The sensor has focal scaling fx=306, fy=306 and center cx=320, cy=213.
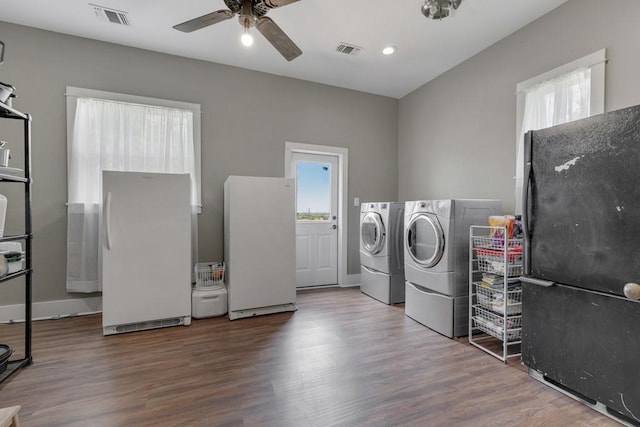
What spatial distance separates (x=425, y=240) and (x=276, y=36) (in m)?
2.23

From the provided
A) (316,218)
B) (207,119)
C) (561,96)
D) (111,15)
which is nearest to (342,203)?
(316,218)

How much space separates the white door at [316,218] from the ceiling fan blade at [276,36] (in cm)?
182

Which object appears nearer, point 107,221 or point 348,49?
point 107,221

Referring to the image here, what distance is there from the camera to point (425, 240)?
2.99 m

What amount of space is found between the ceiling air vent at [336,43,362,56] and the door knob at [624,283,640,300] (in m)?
3.09

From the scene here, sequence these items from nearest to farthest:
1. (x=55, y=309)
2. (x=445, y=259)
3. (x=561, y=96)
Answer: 1. (x=561, y=96)
2. (x=445, y=259)
3. (x=55, y=309)

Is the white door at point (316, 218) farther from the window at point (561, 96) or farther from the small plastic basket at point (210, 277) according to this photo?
the window at point (561, 96)

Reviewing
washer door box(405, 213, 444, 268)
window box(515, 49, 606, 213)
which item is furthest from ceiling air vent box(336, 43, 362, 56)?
washer door box(405, 213, 444, 268)

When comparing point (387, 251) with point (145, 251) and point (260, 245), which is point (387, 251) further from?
point (145, 251)

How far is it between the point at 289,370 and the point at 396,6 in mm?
3099

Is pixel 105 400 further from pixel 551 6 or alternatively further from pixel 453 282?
pixel 551 6

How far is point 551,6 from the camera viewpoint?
266 cm

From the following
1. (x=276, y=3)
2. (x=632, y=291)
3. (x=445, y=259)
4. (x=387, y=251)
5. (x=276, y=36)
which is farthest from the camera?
(x=387, y=251)

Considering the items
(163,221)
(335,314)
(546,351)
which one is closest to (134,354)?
Result: (163,221)
